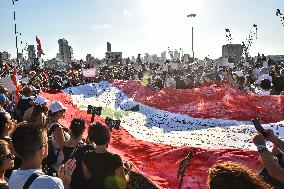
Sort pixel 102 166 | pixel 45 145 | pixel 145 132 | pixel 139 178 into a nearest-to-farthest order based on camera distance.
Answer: pixel 45 145, pixel 102 166, pixel 139 178, pixel 145 132

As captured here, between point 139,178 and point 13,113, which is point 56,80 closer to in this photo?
point 13,113

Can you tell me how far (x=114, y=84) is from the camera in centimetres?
2519

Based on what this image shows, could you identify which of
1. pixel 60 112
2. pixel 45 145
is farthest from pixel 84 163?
pixel 60 112

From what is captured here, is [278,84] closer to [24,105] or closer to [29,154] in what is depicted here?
[24,105]

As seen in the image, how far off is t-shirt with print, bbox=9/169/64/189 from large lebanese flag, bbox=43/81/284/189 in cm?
490

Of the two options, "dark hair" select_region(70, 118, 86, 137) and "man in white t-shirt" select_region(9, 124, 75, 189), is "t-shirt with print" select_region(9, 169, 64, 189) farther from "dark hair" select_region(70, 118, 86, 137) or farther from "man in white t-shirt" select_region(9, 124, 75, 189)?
"dark hair" select_region(70, 118, 86, 137)

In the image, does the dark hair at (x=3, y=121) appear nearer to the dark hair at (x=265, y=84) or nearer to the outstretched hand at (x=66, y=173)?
the outstretched hand at (x=66, y=173)

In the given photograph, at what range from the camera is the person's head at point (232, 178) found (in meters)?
3.14

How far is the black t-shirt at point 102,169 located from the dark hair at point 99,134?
20 centimetres

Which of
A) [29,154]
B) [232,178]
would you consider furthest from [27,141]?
[232,178]

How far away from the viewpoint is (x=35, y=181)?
3822 mm

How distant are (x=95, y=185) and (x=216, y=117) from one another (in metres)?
9.64

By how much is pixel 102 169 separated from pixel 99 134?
0.51m

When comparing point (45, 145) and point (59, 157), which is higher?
point (45, 145)
